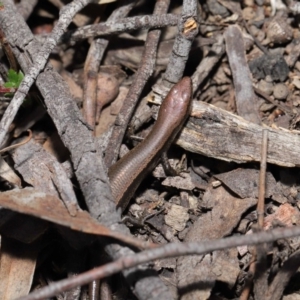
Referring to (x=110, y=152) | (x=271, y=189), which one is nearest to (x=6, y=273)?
(x=110, y=152)

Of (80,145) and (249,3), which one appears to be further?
(249,3)

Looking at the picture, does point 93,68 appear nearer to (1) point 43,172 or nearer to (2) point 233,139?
(1) point 43,172

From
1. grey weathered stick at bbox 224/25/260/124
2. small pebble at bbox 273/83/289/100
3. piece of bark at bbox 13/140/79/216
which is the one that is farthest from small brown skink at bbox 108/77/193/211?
small pebble at bbox 273/83/289/100

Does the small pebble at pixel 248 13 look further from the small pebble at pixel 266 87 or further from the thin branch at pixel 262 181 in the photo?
the thin branch at pixel 262 181

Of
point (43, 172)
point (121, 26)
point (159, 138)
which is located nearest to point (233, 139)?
point (159, 138)

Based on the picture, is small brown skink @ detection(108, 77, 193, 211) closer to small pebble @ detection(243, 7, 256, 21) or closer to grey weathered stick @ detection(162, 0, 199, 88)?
grey weathered stick @ detection(162, 0, 199, 88)

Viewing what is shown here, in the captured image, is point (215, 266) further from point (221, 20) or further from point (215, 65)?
point (221, 20)
